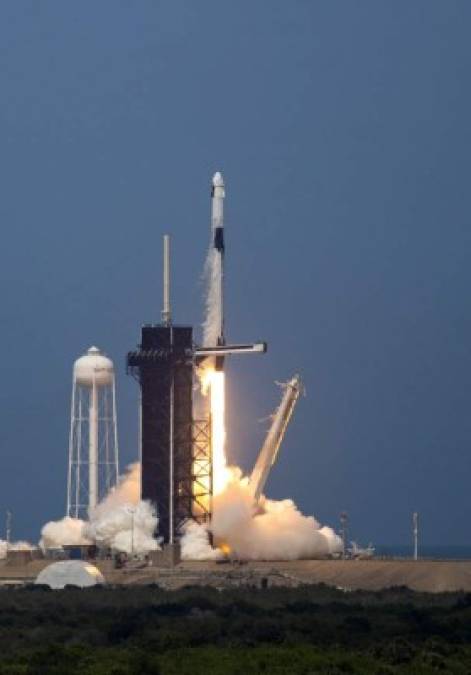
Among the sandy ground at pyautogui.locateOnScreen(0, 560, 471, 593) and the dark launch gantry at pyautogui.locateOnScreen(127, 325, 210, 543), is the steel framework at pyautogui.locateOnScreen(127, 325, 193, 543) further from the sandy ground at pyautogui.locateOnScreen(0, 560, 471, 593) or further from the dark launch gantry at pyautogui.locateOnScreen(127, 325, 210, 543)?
the sandy ground at pyautogui.locateOnScreen(0, 560, 471, 593)

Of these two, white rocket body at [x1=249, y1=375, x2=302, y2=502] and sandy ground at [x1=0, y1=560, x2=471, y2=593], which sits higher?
white rocket body at [x1=249, y1=375, x2=302, y2=502]

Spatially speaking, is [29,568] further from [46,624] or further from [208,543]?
[46,624]

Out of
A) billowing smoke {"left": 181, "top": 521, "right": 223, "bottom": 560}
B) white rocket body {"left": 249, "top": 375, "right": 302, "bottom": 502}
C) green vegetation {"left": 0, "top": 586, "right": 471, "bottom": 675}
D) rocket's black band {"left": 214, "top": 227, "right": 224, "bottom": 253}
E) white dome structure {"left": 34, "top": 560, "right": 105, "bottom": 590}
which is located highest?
rocket's black band {"left": 214, "top": 227, "right": 224, "bottom": 253}

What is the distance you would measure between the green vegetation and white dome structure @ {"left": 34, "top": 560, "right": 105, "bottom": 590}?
8.45 ft

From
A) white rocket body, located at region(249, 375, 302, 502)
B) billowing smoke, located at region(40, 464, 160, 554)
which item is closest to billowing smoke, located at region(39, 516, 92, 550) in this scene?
billowing smoke, located at region(40, 464, 160, 554)

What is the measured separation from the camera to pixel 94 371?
110 meters

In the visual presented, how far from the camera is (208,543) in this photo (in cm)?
10619

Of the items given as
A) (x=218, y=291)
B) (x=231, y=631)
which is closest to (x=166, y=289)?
(x=218, y=291)

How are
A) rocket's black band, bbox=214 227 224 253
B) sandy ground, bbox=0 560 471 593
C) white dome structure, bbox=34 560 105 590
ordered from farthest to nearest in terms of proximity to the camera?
1. rocket's black band, bbox=214 227 224 253
2. sandy ground, bbox=0 560 471 593
3. white dome structure, bbox=34 560 105 590

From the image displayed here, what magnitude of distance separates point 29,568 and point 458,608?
30482mm

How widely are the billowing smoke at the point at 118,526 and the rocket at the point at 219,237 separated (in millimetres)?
7391

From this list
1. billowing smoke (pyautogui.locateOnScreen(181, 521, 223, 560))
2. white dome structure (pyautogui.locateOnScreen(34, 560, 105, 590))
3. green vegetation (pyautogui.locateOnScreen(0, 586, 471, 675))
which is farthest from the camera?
billowing smoke (pyautogui.locateOnScreen(181, 521, 223, 560))

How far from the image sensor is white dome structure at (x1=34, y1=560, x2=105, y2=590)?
9956 centimetres

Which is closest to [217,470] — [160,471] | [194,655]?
[160,471]
